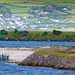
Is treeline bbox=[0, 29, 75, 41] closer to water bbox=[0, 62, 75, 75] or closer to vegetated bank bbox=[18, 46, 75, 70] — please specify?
vegetated bank bbox=[18, 46, 75, 70]

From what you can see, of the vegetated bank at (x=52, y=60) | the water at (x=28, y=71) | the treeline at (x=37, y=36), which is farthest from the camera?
the treeline at (x=37, y=36)

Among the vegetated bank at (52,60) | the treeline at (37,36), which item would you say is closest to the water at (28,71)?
the vegetated bank at (52,60)

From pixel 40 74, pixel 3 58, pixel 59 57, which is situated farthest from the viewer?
pixel 3 58

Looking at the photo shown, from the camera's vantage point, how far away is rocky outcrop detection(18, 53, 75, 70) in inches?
2256

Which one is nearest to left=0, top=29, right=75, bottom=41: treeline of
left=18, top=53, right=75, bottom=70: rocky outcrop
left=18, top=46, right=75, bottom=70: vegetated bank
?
left=18, top=46, right=75, bottom=70: vegetated bank

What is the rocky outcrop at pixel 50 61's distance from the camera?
2256 inches

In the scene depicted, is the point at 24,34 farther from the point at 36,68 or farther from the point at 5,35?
the point at 36,68

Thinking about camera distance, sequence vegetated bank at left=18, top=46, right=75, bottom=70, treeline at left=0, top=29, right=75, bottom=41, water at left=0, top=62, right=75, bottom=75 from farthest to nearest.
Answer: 1. treeline at left=0, top=29, right=75, bottom=41
2. vegetated bank at left=18, top=46, right=75, bottom=70
3. water at left=0, top=62, right=75, bottom=75

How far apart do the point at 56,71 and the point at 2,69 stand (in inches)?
356

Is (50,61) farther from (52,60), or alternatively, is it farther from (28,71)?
(28,71)

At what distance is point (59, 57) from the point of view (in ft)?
200

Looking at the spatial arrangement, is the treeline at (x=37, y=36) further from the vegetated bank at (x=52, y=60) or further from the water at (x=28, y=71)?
the water at (x=28, y=71)

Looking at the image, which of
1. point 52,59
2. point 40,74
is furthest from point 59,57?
point 40,74

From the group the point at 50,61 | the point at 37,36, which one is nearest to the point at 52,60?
the point at 50,61
